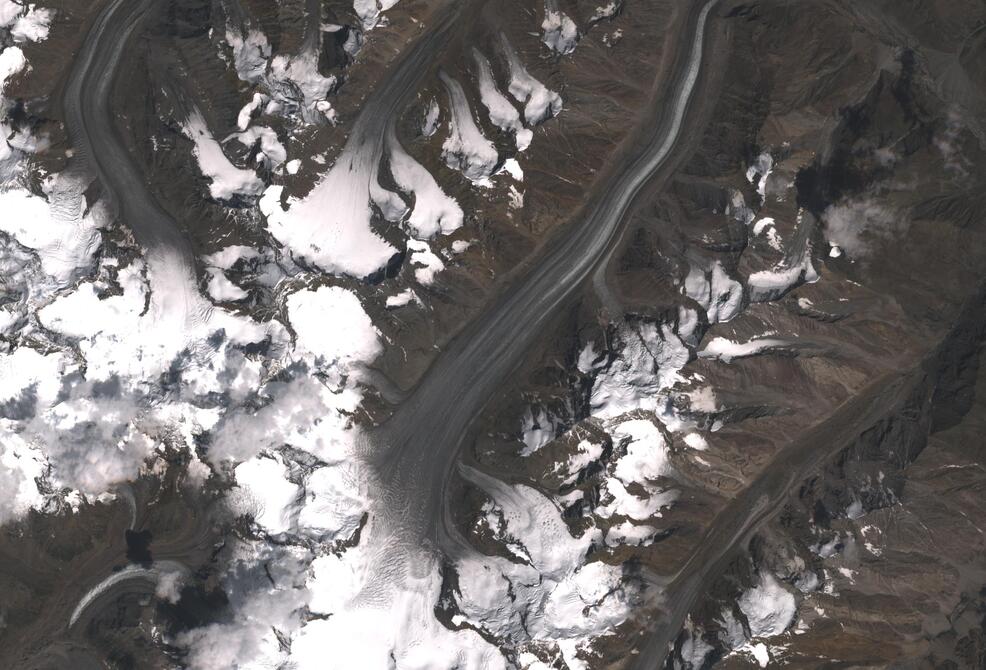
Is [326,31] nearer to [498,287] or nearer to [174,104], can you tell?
[174,104]


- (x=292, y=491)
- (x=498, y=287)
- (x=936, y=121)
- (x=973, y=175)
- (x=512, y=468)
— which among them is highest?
(x=936, y=121)

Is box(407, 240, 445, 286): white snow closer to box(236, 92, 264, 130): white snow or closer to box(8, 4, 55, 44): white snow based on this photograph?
box(236, 92, 264, 130): white snow

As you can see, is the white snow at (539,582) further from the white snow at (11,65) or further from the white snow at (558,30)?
the white snow at (11,65)

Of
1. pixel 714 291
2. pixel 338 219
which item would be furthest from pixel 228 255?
pixel 714 291

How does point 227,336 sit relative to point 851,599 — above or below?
above

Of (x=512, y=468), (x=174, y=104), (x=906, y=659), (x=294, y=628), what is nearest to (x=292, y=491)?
(x=294, y=628)

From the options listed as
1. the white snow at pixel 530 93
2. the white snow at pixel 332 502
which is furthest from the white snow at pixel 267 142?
the white snow at pixel 332 502
